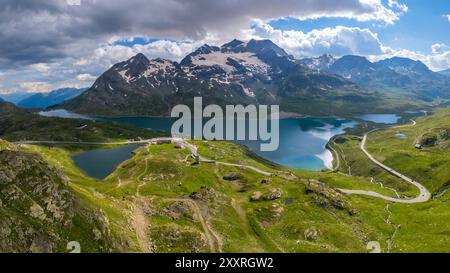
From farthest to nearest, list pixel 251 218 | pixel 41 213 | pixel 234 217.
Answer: pixel 251 218 < pixel 234 217 < pixel 41 213

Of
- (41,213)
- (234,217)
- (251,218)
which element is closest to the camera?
(41,213)

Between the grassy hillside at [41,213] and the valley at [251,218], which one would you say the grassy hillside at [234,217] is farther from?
the grassy hillside at [41,213]

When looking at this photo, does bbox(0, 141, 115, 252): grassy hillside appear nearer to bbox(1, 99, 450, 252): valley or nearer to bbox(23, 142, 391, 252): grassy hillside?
bbox(1, 99, 450, 252): valley

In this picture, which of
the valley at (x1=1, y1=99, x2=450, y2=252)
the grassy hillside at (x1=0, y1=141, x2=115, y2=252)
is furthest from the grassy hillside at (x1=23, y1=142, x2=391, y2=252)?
the grassy hillside at (x1=0, y1=141, x2=115, y2=252)

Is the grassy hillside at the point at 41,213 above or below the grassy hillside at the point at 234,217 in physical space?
above

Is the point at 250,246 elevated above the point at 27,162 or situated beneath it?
situated beneath

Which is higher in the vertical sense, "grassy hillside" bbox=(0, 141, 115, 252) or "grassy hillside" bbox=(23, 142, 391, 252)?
"grassy hillside" bbox=(0, 141, 115, 252)

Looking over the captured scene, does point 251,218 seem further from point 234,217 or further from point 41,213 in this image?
point 41,213

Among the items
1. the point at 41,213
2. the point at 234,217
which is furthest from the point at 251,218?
the point at 41,213

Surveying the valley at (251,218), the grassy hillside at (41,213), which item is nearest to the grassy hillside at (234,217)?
the valley at (251,218)
